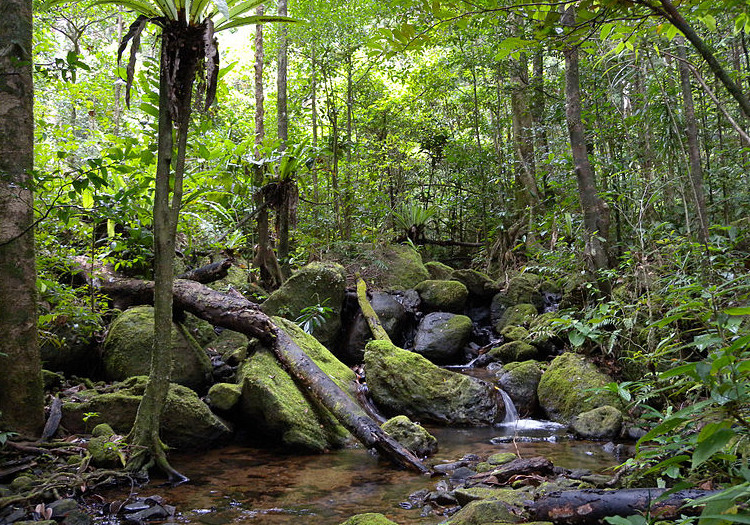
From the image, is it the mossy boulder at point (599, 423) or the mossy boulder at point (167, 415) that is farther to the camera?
the mossy boulder at point (599, 423)

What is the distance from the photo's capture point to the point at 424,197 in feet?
48.4

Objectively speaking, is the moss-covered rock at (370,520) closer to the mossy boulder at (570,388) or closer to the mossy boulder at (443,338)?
the mossy boulder at (570,388)

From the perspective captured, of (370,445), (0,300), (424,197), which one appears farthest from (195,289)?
(424,197)

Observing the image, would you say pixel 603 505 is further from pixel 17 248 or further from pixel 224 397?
pixel 17 248

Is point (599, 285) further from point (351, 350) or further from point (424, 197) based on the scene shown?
point (424, 197)

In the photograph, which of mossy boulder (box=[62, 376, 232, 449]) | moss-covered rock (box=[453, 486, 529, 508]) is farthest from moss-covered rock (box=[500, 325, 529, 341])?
mossy boulder (box=[62, 376, 232, 449])

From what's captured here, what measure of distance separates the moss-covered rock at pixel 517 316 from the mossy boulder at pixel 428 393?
10.7 ft

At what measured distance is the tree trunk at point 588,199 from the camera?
6008mm

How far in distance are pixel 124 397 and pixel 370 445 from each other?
2.25 m

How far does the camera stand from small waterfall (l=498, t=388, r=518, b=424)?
602 centimetres

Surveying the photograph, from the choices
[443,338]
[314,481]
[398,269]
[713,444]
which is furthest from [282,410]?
[398,269]

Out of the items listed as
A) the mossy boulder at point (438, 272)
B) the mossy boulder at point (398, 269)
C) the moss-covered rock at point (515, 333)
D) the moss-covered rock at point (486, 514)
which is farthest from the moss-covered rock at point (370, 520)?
the mossy boulder at point (438, 272)

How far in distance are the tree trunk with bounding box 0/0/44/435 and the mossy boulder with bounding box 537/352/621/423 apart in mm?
5204

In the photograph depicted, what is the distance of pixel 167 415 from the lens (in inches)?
180
